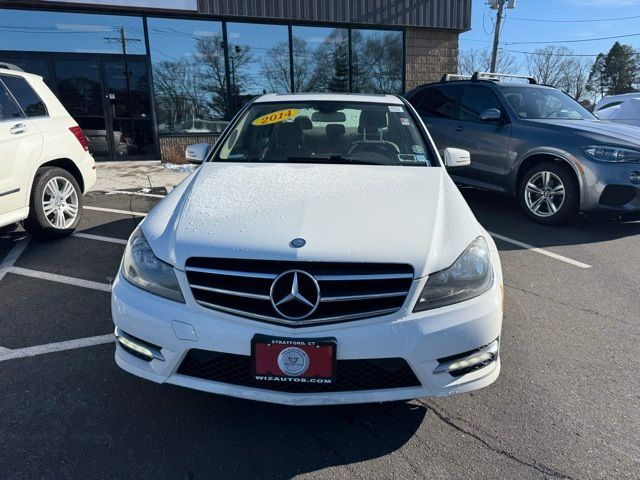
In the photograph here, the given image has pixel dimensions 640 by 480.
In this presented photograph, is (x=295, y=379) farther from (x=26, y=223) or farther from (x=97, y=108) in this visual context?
(x=97, y=108)

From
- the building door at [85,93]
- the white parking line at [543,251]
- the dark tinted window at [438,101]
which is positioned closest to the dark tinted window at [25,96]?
the white parking line at [543,251]

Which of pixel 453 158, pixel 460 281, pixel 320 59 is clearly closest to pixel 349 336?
pixel 460 281

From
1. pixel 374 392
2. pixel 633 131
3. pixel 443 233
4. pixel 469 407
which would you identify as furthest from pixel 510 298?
pixel 633 131

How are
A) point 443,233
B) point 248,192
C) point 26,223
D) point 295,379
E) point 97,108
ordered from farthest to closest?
point 97,108
point 26,223
point 248,192
point 443,233
point 295,379

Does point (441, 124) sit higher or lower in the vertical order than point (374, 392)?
higher

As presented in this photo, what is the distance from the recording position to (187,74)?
1057 cm

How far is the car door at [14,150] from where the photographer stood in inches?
175

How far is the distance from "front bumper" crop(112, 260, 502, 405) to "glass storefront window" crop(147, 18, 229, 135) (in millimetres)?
9303

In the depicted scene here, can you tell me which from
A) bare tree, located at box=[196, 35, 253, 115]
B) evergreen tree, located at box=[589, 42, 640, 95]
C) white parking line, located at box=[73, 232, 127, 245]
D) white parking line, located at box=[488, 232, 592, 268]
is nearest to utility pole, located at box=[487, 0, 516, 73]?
bare tree, located at box=[196, 35, 253, 115]

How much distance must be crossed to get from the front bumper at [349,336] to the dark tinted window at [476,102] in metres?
5.15

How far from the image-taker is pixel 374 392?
2.07 m

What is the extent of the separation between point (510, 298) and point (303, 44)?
9.25 m

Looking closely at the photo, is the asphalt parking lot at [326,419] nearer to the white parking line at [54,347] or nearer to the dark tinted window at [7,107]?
the white parking line at [54,347]

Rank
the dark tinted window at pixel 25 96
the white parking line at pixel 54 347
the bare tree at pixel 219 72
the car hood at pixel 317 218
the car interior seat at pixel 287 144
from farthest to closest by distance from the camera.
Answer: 1. the bare tree at pixel 219 72
2. the dark tinted window at pixel 25 96
3. the car interior seat at pixel 287 144
4. the white parking line at pixel 54 347
5. the car hood at pixel 317 218
